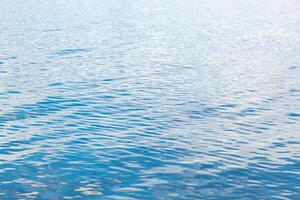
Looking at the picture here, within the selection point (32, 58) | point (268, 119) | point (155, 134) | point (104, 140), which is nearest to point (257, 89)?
point (268, 119)

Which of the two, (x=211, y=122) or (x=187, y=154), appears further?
(x=211, y=122)

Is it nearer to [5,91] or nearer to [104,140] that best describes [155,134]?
[104,140]

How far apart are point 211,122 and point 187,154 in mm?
7311

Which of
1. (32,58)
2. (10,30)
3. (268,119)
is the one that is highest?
(10,30)

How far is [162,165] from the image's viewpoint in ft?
102

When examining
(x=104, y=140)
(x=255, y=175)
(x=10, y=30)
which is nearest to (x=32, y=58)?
(x=10, y=30)

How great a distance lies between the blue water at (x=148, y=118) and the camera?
28656 mm

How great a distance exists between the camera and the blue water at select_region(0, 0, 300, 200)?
94.0 feet

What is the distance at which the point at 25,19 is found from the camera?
118375 mm

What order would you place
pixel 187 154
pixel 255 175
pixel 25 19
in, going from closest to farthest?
pixel 255 175 < pixel 187 154 < pixel 25 19

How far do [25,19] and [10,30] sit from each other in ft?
72.1

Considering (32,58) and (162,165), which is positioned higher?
(32,58)

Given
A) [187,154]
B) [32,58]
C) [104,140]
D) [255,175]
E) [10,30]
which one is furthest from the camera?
[10,30]

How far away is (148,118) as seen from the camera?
40781 mm
